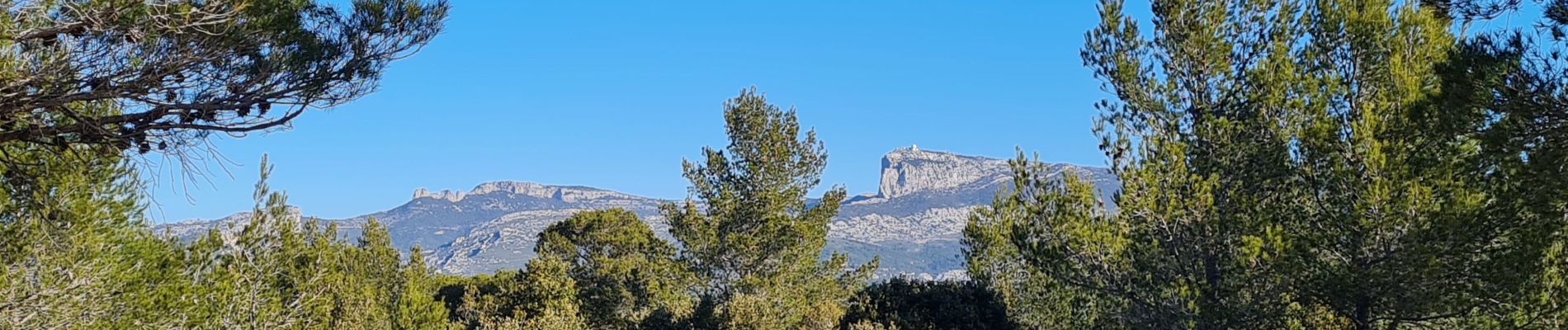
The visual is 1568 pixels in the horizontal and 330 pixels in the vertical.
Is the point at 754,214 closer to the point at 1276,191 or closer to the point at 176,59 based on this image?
the point at 1276,191

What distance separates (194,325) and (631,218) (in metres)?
31.1

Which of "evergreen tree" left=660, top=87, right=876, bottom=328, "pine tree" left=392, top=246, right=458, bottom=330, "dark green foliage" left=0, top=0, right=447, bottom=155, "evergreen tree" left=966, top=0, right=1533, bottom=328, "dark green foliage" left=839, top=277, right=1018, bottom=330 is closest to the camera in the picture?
"dark green foliage" left=0, top=0, right=447, bottom=155

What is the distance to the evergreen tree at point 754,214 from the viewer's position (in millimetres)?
27656

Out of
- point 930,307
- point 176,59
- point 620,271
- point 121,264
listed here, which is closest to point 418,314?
point 121,264

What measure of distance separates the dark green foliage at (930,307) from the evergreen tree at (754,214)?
213 inches

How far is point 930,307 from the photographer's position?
2122 cm

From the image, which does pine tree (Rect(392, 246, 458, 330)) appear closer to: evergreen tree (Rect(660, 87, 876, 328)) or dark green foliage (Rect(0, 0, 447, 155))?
evergreen tree (Rect(660, 87, 876, 328))

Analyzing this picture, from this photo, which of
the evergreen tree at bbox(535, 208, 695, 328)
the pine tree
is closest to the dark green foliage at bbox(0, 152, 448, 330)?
the pine tree

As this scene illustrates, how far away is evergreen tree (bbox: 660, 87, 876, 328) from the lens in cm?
2766

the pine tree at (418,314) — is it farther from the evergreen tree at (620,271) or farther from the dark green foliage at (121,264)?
the evergreen tree at (620,271)

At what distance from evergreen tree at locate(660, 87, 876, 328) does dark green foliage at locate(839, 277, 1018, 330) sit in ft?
17.7

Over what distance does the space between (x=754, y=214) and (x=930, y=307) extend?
7877 mm

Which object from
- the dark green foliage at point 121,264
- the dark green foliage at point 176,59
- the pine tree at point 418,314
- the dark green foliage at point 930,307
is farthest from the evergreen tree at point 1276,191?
the pine tree at point 418,314

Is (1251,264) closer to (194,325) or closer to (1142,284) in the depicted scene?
(1142,284)
